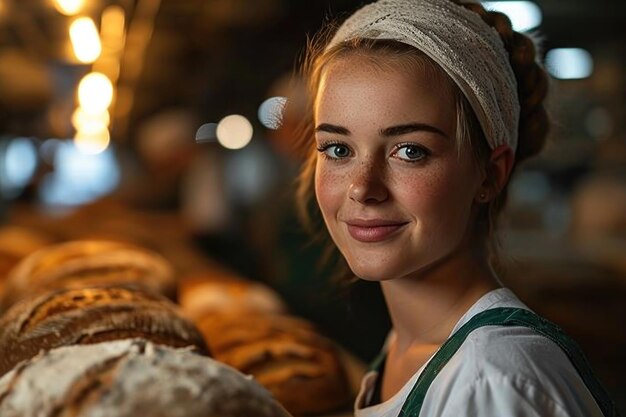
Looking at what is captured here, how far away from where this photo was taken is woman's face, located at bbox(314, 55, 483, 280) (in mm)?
1075

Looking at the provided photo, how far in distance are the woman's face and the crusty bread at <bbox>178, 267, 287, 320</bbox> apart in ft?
4.11

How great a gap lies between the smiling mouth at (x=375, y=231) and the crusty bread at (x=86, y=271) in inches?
44.1

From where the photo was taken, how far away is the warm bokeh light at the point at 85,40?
2953 mm

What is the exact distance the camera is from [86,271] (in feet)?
7.53

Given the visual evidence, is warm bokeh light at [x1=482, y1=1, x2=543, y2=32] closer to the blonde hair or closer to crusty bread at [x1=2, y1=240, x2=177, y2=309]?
the blonde hair

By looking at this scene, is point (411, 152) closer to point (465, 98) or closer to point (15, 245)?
point (465, 98)

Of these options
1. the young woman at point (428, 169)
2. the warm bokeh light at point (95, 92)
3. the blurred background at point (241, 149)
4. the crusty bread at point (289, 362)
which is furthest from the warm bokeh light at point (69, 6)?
the young woman at point (428, 169)

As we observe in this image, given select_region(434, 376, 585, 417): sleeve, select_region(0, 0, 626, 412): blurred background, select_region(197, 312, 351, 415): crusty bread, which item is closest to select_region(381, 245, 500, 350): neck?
select_region(434, 376, 585, 417): sleeve

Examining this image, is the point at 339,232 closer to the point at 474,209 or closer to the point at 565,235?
the point at 474,209

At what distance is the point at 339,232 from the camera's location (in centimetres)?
117

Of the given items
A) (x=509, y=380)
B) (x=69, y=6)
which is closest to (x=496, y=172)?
(x=509, y=380)

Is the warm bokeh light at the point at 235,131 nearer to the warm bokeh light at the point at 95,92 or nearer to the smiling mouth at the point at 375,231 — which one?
the warm bokeh light at the point at 95,92

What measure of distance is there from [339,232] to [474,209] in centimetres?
20

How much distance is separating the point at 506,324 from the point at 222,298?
1671mm
